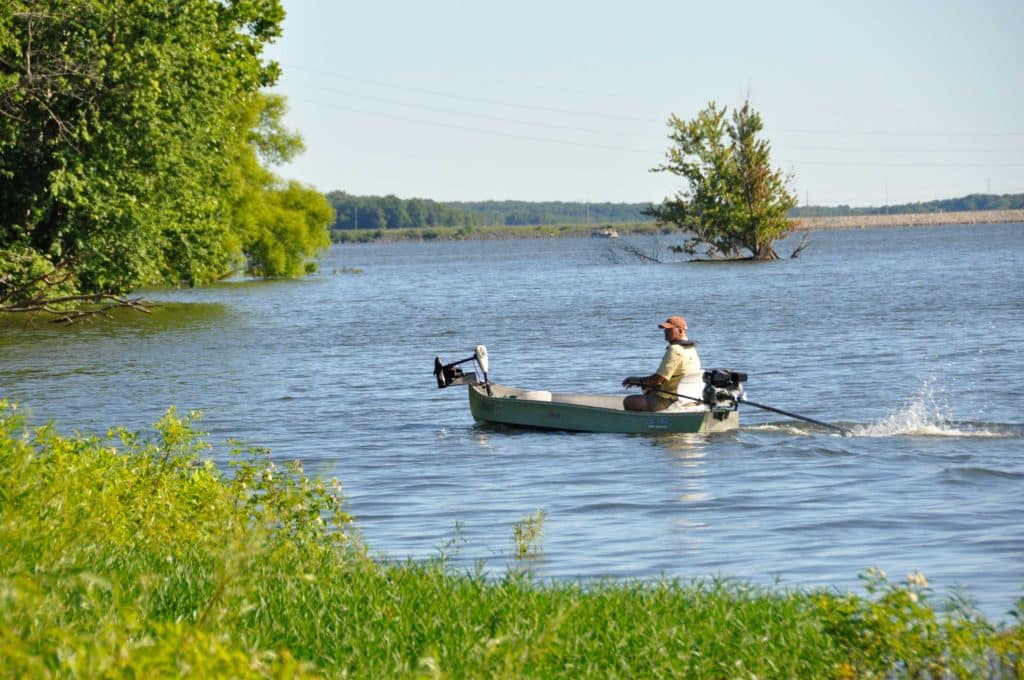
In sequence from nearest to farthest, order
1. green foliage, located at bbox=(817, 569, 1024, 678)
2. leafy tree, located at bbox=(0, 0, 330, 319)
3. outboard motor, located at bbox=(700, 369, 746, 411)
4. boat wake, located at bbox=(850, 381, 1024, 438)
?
green foliage, located at bbox=(817, 569, 1024, 678)
outboard motor, located at bbox=(700, 369, 746, 411)
boat wake, located at bbox=(850, 381, 1024, 438)
leafy tree, located at bbox=(0, 0, 330, 319)

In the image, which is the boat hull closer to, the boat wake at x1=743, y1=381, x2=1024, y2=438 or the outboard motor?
the outboard motor

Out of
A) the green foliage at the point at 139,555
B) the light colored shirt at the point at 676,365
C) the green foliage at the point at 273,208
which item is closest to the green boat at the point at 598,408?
the light colored shirt at the point at 676,365

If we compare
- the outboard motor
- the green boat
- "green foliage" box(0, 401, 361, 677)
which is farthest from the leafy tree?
"green foliage" box(0, 401, 361, 677)

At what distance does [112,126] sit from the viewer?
34.6 metres

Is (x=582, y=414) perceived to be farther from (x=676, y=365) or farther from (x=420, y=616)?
(x=420, y=616)

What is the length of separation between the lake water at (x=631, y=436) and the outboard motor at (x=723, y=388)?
64 centimetres

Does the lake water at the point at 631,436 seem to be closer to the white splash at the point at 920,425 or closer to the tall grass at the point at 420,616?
the white splash at the point at 920,425

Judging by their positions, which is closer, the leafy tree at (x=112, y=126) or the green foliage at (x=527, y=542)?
the green foliage at (x=527, y=542)

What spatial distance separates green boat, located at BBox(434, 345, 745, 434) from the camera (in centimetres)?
2072

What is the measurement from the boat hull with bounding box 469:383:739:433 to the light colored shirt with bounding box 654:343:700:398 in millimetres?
466

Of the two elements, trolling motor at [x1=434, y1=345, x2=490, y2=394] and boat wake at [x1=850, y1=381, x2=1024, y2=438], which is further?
trolling motor at [x1=434, y1=345, x2=490, y2=394]

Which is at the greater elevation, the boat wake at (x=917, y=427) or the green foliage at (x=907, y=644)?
the green foliage at (x=907, y=644)

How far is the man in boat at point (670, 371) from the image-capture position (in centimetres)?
2070

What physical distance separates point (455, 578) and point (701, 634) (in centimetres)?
238
